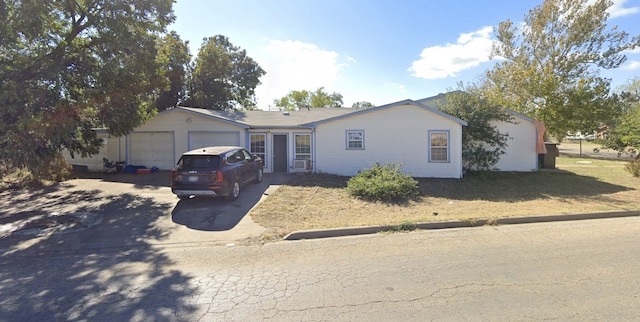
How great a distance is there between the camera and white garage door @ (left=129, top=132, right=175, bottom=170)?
637 inches

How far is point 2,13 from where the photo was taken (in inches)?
316

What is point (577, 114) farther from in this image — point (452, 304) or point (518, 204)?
point (452, 304)

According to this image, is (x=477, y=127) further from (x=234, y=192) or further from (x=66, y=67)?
(x=66, y=67)

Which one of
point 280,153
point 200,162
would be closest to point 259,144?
point 280,153

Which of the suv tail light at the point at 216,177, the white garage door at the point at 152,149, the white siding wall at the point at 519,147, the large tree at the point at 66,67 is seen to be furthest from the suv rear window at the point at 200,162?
the white siding wall at the point at 519,147

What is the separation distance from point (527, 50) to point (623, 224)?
87.7 ft

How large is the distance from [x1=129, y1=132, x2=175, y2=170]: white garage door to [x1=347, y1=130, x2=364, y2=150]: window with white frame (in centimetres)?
921

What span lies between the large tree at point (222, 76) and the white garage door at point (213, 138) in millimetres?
11706

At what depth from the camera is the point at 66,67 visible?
32.6 feet

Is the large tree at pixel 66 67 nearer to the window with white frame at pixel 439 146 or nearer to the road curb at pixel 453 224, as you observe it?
the road curb at pixel 453 224

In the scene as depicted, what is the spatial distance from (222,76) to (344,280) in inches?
1076

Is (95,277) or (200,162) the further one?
(200,162)

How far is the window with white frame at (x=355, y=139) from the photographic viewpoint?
46.4ft

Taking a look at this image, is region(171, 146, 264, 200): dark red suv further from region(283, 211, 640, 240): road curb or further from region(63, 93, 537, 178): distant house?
region(63, 93, 537, 178): distant house
